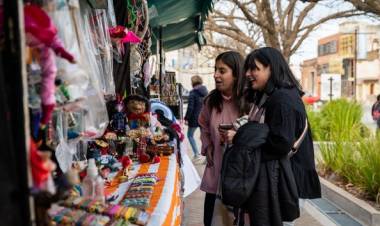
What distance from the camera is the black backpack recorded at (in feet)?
9.36

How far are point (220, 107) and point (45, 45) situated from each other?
2546 mm

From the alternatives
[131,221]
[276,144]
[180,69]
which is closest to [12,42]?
[131,221]

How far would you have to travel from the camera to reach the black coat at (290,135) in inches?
112

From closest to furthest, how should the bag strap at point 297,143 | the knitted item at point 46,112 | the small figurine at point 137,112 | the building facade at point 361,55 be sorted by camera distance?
the knitted item at point 46,112 → the bag strap at point 297,143 → the small figurine at point 137,112 → the building facade at point 361,55

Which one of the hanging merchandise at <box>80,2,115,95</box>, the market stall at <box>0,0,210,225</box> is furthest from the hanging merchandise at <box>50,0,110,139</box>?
the hanging merchandise at <box>80,2,115,95</box>

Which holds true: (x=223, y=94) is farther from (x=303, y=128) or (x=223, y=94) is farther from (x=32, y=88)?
(x=32, y=88)

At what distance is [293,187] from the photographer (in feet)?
9.48

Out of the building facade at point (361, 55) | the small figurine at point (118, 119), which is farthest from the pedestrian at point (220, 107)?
the building facade at point (361, 55)

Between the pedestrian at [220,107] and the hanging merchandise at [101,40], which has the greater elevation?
the hanging merchandise at [101,40]

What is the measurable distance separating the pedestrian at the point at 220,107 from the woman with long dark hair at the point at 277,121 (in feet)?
1.84

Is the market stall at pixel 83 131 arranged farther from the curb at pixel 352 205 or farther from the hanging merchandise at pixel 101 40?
the curb at pixel 352 205

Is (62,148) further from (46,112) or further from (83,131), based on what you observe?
(46,112)

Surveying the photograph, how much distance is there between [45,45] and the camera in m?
1.38

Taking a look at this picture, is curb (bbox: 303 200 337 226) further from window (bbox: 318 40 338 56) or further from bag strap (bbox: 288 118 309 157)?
window (bbox: 318 40 338 56)
